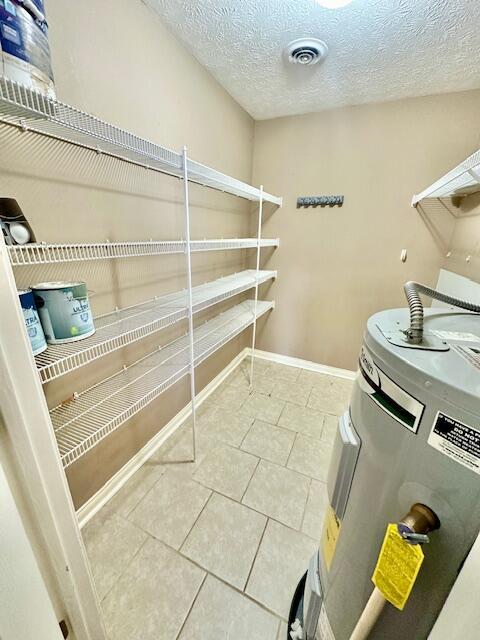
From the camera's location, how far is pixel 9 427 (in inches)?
16.4

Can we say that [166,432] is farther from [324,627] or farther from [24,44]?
[24,44]

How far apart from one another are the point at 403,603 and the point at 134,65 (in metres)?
2.02

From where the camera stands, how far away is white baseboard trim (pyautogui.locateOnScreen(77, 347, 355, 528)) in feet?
4.23

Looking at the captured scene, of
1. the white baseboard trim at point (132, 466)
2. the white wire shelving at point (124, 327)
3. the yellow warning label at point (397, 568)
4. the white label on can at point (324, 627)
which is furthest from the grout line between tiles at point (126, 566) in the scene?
the yellow warning label at point (397, 568)

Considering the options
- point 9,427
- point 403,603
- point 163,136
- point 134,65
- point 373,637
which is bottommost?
point 373,637

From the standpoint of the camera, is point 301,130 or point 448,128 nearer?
point 448,128

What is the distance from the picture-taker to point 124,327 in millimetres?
1117

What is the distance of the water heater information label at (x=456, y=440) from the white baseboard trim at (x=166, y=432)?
1.56m

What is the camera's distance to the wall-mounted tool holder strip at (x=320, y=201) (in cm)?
223

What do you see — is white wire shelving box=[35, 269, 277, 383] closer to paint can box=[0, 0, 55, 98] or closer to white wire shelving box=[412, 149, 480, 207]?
paint can box=[0, 0, 55, 98]

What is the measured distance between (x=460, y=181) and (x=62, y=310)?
2.12 m

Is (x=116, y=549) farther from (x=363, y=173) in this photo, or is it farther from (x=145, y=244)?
(x=363, y=173)

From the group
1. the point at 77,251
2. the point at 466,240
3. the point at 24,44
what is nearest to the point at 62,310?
the point at 77,251

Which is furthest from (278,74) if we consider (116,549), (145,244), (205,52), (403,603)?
(116,549)
